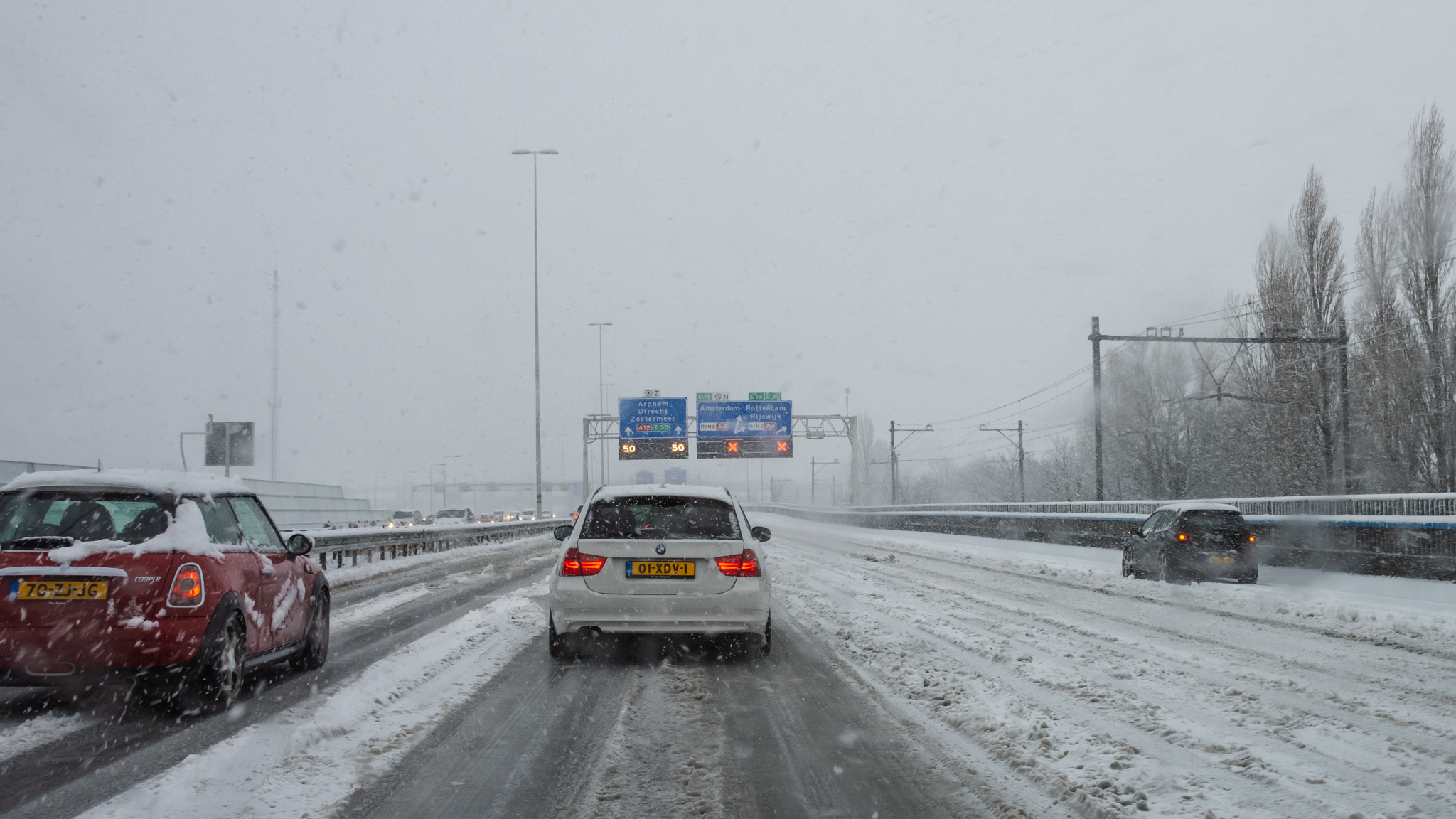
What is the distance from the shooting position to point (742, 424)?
50.3 metres

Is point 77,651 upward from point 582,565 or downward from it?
downward

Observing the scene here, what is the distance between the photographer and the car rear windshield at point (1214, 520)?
15.4 meters

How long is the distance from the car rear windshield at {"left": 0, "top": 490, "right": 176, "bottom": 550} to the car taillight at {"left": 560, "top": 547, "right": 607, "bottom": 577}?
2815mm

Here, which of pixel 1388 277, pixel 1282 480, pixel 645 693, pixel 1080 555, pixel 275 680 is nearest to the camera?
pixel 645 693

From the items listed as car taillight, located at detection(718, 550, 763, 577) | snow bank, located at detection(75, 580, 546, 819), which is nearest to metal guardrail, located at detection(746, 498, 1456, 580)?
car taillight, located at detection(718, 550, 763, 577)

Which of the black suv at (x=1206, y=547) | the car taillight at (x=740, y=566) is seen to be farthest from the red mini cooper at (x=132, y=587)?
the black suv at (x=1206, y=547)

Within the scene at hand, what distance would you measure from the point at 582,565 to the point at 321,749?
117 inches

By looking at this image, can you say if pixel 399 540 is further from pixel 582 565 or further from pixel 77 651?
pixel 77 651


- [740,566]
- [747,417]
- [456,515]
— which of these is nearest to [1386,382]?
[747,417]

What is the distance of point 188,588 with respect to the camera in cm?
582

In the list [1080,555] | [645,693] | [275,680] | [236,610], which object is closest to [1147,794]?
[645,693]

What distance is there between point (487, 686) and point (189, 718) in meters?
1.82

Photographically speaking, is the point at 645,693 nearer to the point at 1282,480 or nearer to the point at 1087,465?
the point at 1282,480

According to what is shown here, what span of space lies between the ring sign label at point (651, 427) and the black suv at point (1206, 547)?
35177 mm
